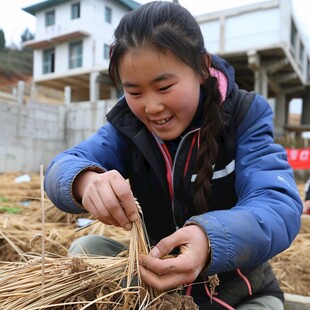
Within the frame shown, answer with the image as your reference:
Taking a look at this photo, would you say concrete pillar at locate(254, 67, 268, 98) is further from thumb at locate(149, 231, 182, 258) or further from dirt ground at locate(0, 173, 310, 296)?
thumb at locate(149, 231, 182, 258)

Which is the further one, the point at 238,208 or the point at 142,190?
the point at 142,190

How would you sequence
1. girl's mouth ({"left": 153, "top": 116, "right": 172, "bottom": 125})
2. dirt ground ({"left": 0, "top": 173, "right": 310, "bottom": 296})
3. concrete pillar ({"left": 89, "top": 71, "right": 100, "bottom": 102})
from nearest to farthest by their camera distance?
girl's mouth ({"left": 153, "top": 116, "right": 172, "bottom": 125}) → dirt ground ({"left": 0, "top": 173, "right": 310, "bottom": 296}) → concrete pillar ({"left": 89, "top": 71, "right": 100, "bottom": 102})

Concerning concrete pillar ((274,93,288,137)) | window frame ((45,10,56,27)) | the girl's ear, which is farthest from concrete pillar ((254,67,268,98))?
window frame ((45,10,56,27))

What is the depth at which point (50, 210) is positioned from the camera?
3.47 metres

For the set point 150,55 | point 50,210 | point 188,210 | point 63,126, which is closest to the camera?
point 150,55

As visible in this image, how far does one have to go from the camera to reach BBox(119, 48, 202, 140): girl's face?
1211 mm

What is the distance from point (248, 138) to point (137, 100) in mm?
466

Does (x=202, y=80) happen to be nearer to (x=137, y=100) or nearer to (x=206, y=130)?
(x=206, y=130)

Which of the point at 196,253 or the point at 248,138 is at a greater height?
the point at 248,138

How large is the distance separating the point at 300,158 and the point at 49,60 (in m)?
17.1

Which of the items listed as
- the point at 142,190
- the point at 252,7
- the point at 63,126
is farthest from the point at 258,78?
the point at 142,190

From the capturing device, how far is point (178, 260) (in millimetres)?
852

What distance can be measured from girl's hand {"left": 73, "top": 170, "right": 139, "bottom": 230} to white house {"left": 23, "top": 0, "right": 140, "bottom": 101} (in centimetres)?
1808

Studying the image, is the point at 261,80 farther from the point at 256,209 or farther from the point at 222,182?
the point at 256,209
